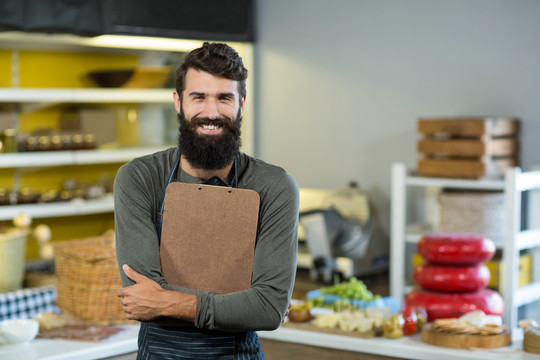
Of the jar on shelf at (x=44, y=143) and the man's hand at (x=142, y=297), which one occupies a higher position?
the jar on shelf at (x=44, y=143)

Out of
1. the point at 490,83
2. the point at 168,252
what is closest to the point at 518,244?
the point at 490,83

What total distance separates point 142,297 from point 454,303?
6.92ft

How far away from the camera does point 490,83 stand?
5078 mm

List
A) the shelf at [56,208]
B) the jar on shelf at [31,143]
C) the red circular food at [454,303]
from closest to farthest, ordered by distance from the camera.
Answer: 1. the red circular food at [454,303]
2. the shelf at [56,208]
3. the jar on shelf at [31,143]

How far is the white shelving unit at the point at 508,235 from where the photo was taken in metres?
4.16

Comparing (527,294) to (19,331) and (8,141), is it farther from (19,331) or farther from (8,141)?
(8,141)

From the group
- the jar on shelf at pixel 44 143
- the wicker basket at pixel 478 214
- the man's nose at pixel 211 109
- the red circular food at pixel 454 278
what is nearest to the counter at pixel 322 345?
the red circular food at pixel 454 278

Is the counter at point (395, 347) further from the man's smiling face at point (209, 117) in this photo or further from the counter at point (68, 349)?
the man's smiling face at point (209, 117)

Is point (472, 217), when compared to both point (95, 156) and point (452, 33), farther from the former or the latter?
point (95, 156)

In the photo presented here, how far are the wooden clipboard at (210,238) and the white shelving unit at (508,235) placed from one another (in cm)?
264

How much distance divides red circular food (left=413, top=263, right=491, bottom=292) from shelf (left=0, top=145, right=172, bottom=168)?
257cm

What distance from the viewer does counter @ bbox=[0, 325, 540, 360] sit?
296 centimetres

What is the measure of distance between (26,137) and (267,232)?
3575mm

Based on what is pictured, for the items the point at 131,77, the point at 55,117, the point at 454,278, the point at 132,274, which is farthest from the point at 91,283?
the point at 55,117
